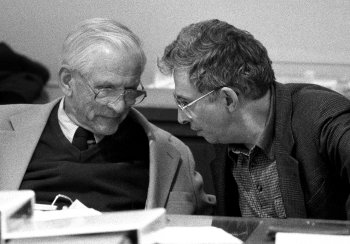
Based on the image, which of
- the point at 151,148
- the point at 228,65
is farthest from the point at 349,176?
the point at 151,148

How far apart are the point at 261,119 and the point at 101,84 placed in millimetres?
614

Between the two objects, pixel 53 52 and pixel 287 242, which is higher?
pixel 287 242

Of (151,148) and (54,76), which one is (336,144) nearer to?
(151,148)

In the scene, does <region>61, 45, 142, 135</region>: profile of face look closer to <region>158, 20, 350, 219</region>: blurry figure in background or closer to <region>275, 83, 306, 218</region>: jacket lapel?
<region>158, 20, 350, 219</region>: blurry figure in background

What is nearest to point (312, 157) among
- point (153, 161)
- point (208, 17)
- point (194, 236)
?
point (153, 161)

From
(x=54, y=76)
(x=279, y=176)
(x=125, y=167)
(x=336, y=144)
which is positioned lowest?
(x=54, y=76)

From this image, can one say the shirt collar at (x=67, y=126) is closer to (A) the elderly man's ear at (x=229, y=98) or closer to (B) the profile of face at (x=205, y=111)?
(B) the profile of face at (x=205, y=111)

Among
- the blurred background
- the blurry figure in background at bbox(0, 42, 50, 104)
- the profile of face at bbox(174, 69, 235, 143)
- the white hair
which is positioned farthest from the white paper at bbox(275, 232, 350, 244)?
the blurry figure in background at bbox(0, 42, 50, 104)

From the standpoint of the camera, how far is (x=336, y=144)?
240 centimetres

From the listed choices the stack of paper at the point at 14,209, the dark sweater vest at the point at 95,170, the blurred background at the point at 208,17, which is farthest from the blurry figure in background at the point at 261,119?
the blurred background at the point at 208,17

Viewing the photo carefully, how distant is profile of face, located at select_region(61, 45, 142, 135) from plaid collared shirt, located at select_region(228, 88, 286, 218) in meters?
0.45

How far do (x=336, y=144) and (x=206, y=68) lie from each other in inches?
19.5

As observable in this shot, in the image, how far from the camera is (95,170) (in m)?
2.87

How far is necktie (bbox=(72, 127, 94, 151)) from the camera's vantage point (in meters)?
2.96
